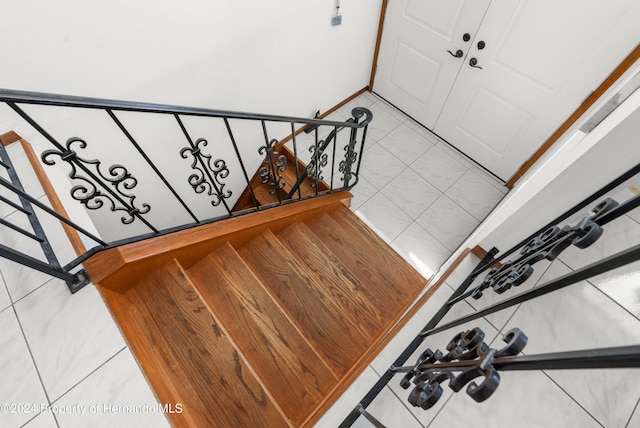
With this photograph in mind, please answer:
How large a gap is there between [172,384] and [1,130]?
5.26ft

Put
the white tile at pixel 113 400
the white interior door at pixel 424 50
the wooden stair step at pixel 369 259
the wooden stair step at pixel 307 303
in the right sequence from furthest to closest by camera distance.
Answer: the white interior door at pixel 424 50 < the wooden stair step at pixel 369 259 < the wooden stair step at pixel 307 303 < the white tile at pixel 113 400

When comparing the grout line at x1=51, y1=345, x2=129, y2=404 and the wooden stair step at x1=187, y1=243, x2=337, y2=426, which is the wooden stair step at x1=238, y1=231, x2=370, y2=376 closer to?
the wooden stair step at x1=187, y1=243, x2=337, y2=426

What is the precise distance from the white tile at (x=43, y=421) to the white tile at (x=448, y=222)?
2741 mm

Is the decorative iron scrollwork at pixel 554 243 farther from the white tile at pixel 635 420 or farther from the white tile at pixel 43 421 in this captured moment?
the white tile at pixel 43 421

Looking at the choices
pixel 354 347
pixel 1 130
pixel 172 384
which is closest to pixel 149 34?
pixel 1 130

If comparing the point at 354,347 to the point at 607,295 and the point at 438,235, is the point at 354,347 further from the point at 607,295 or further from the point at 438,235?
the point at 438,235

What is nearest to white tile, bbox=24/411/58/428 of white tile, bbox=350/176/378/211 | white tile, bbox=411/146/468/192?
white tile, bbox=350/176/378/211

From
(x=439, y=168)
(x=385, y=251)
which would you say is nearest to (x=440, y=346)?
(x=385, y=251)

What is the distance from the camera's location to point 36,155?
1.65 meters

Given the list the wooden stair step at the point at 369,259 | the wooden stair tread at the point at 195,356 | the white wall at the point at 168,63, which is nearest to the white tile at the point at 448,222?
the wooden stair step at the point at 369,259

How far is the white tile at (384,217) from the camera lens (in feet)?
9.30

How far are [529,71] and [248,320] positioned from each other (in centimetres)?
287

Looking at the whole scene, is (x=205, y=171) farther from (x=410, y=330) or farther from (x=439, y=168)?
(x=439, y=168)

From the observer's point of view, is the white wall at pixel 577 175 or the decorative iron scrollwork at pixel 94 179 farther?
the white wall at pixel 577 175
